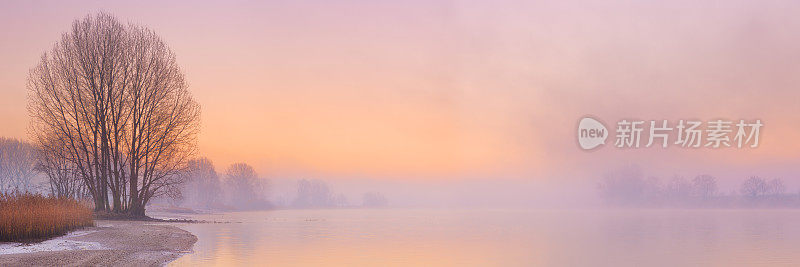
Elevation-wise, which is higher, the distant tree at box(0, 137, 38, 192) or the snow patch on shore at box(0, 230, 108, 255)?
the distant tree at box(0, 137, 38, 192)

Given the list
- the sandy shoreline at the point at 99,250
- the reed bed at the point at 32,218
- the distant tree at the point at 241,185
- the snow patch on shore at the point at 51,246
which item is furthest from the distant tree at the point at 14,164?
the snow patch on shore at the point at 51,246

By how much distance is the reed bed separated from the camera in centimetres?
2142

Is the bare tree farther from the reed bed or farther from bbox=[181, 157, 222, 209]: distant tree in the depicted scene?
bbox=[181, 157, 222, 209]: distant tree

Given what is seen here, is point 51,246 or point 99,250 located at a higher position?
point 51,246

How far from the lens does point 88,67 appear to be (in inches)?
1673

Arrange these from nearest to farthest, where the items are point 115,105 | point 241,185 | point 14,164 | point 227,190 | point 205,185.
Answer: point 115,105 → point 14,164 → point 205,185 → point 241,185 → point 227,190

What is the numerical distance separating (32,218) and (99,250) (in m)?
4.59

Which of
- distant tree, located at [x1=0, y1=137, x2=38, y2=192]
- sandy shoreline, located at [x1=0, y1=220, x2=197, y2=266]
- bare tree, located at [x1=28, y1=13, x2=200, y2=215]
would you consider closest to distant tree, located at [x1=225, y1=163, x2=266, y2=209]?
distant tree, located at [x1=0, y1=137, x2=38, y2=192]

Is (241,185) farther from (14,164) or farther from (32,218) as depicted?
(32,218)

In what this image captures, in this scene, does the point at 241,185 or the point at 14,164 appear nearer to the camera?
the point at 14,164

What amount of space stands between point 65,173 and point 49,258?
141ft

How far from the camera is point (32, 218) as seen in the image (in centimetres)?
2248

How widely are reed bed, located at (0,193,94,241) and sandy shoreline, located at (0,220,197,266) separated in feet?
2.08

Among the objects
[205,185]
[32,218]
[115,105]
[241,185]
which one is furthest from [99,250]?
[241,185]
